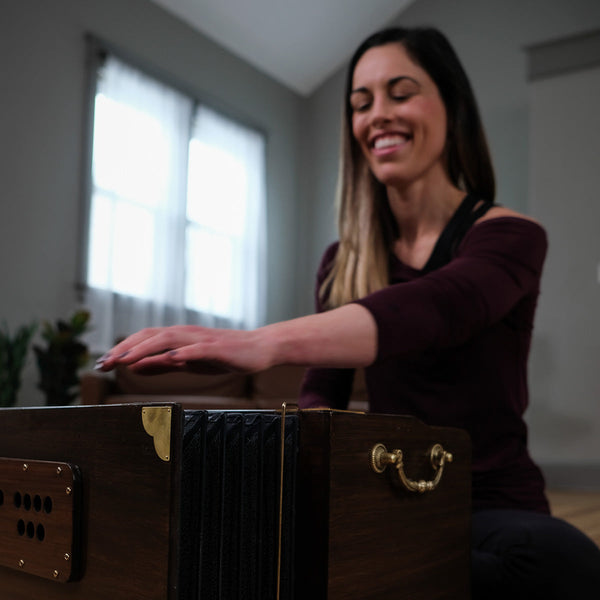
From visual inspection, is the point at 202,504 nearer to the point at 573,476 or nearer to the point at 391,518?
the point at 391,518

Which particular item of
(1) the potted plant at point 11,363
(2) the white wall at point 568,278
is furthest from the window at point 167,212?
(2) the white wall at point 568,278

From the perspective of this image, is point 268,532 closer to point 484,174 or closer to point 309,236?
point 484,174

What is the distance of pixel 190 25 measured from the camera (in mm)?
5535

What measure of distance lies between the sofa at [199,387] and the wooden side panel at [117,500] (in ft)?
11.4

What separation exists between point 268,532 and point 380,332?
Result: 0.70 ft

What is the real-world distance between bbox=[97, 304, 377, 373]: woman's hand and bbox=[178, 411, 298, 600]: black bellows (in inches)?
1.6

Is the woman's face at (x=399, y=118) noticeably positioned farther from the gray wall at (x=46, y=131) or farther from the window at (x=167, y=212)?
the window at (x=167, y=212)

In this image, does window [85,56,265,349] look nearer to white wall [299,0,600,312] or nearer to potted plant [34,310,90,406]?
potted plant [34,310,90,406]

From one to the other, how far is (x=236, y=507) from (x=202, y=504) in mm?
35

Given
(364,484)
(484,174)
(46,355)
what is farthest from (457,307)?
(46,355)

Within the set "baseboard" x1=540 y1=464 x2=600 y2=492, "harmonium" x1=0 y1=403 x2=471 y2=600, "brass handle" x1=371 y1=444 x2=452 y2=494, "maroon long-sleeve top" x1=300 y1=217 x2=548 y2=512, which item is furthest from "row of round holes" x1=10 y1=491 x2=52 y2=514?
"baseboard" x1=540 y1=464 x2=600 y2=492

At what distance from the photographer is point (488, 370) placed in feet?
3.14

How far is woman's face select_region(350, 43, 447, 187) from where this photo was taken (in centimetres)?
103

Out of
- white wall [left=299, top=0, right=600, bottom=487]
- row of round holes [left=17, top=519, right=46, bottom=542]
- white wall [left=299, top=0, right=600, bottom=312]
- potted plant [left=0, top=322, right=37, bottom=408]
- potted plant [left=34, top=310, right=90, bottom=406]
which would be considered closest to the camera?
row of round holes [left=17, top=519, right=46, bottom=542]
